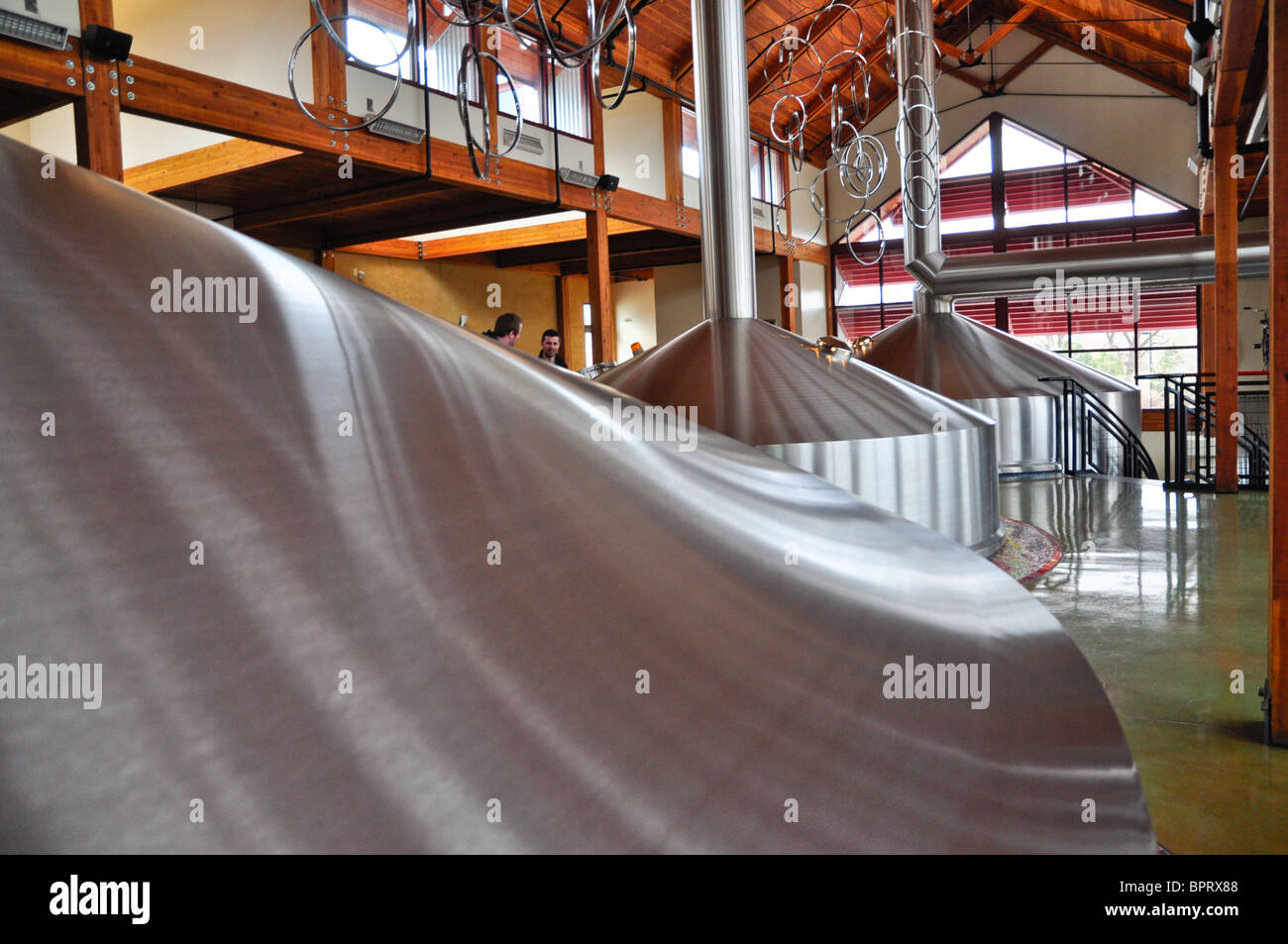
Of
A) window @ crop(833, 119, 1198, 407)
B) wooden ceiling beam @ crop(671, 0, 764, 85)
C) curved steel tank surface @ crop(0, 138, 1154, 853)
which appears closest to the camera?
curved steel tank surface @ crop(0, 138, 1154, 853)

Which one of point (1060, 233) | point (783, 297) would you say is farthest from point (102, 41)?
point (1060, 233)

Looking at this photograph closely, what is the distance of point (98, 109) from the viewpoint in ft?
19.7

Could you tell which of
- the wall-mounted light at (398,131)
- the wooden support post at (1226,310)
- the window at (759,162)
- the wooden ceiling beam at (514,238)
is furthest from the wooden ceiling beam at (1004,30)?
the wall-mounted light at (398,131)

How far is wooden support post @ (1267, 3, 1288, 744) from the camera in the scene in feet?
7.70

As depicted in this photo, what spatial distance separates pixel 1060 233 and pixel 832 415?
14837mm

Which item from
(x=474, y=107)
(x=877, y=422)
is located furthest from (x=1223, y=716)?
(x=474, y=107)

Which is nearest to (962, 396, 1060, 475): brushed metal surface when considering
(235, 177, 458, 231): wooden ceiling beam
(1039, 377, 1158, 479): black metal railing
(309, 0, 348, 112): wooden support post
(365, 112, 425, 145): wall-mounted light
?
(1039, 377, 1158, 479): black metal railing

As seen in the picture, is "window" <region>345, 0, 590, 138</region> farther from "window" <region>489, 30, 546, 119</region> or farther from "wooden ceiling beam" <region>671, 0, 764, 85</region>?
"wooden ceiling beam" <region>671, 0, 764, 85</region>

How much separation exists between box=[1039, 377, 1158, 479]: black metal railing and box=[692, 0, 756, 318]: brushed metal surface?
554 centimetres

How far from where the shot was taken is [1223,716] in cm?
259

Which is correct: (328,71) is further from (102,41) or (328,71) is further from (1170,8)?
(1170,8)

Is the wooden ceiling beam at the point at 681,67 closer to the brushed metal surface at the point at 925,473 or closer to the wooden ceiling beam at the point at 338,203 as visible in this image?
the wooden ceiling beam at the point at 338,203
